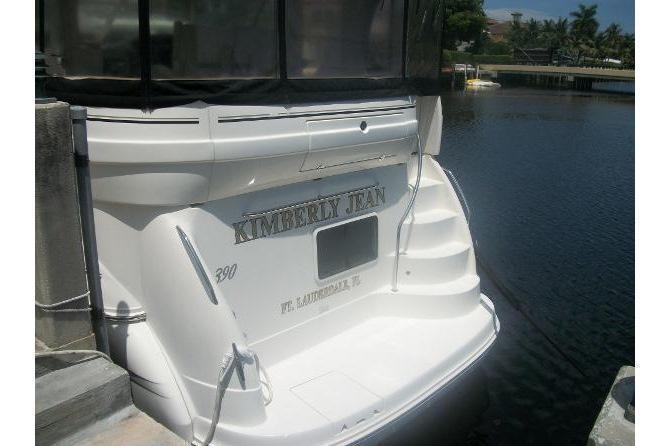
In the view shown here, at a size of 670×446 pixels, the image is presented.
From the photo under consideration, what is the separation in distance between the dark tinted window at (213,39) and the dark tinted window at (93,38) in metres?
0.14

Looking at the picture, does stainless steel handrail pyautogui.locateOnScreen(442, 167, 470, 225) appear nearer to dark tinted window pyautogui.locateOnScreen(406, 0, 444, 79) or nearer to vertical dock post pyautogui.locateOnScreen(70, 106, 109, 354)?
dark tinted window pyautogui.locateOnScreen(406, 0, 444, 79)

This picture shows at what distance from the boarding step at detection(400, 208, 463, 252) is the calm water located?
1.46 metres

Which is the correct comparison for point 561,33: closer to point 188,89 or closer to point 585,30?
point 585,30

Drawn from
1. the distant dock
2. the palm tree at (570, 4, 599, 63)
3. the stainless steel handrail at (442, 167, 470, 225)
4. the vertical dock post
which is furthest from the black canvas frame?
the palm tree at (570, 4, 599, 63)

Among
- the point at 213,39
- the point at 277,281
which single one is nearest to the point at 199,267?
the point at 277,281

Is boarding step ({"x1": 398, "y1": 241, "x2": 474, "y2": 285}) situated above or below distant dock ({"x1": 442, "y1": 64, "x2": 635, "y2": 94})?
below

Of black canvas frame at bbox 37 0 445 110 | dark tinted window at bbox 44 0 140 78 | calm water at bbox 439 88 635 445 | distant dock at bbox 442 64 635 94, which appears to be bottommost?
calm water at bbox 439 88 635 445

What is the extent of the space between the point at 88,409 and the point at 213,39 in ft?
7.65

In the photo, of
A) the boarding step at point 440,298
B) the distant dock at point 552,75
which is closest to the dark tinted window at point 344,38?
the boarding step at point 440,298

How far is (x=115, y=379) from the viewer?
334 centimetres

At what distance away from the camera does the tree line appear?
71250 mm

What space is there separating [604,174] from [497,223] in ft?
22.6

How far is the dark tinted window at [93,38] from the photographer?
3.63m

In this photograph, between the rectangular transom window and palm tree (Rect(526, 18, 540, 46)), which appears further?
palm tree (Rect(526, 18, 540, 46))
